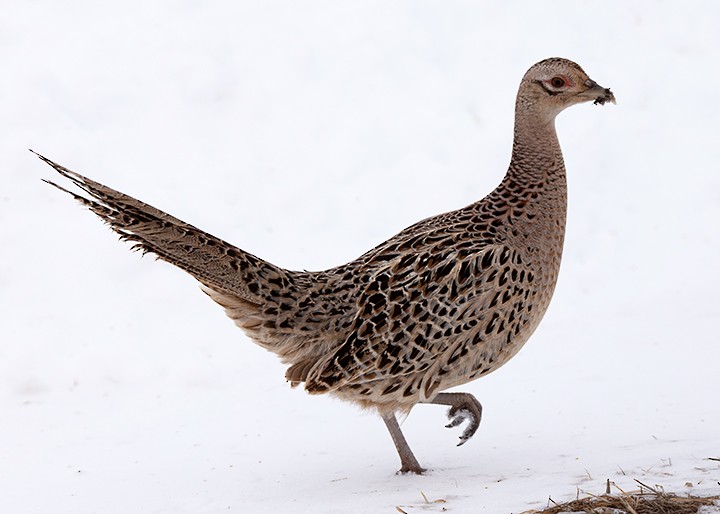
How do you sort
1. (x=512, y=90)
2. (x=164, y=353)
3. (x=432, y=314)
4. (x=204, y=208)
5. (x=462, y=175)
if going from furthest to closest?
(x=512, y=90)
(x=462, y=175)
(x=204, y=208)
(x=164, y=353)
(x=432, y=314)

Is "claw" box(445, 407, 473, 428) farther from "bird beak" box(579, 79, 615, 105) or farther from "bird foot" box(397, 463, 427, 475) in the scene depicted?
"bird beak" box(579, 79, 615, 105)

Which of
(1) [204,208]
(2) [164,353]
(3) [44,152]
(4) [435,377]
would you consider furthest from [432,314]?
(3) [44,152]

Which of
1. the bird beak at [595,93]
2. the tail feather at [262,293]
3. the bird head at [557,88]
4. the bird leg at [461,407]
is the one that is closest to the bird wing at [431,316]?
the tail feather at [262,293]

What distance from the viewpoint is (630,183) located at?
438 inches

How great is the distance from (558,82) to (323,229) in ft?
14.4

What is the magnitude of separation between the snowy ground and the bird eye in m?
2.08

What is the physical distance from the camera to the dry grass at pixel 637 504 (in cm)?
449

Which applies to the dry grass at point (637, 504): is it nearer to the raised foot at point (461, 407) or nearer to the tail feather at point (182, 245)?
the raised foot at point (461, 407)

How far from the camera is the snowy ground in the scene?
6.23m

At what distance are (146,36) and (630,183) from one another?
544cm

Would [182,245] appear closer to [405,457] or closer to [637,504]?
[405,457]

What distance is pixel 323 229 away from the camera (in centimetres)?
1023

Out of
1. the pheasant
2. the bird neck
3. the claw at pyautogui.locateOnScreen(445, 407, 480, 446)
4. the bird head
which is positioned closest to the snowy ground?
the claw at pyautogui.locateOnScreen(445, 407, 480, 446)

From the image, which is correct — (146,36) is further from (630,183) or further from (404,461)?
(404,461)
